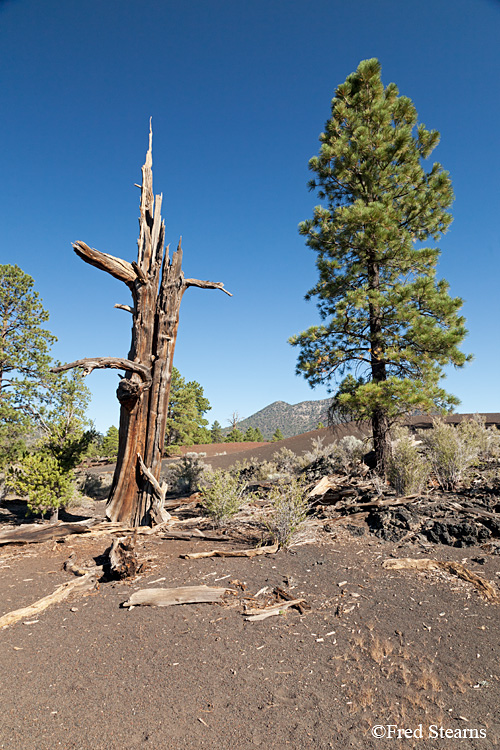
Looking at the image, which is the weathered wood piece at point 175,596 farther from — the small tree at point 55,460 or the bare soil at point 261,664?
the small tree at point 55,460

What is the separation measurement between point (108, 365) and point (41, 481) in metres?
3.01

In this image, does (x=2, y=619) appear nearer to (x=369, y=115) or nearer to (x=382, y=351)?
(x=382, y=351)

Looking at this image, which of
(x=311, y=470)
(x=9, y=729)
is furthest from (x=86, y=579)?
(x=311, y=470)

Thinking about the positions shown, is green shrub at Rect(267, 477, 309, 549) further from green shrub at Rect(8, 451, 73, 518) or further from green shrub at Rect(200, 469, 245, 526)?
green shrub at Rect(8, 451, 73, 518)

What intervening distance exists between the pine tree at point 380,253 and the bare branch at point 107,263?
4.94 meters

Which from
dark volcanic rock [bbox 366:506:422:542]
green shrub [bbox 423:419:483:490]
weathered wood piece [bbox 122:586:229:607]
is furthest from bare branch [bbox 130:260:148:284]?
green shrub [bbox 423:419:483:490]

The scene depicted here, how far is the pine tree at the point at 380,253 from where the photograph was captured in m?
9.81

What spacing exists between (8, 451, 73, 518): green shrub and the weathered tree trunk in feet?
4.37

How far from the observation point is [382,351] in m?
10.5

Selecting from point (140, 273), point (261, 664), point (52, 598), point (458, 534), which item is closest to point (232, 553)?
point (52, 598)

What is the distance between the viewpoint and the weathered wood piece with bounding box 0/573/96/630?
4023mm

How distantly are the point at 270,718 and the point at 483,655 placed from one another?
1911 millimetres

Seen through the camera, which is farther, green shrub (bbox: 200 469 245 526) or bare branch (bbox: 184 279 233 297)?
bare branch (bbox: 184 279 233 297)

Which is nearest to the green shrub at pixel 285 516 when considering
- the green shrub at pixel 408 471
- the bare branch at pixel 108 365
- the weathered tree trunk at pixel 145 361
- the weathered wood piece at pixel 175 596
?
the weathered wood piece at pixel 175 596
